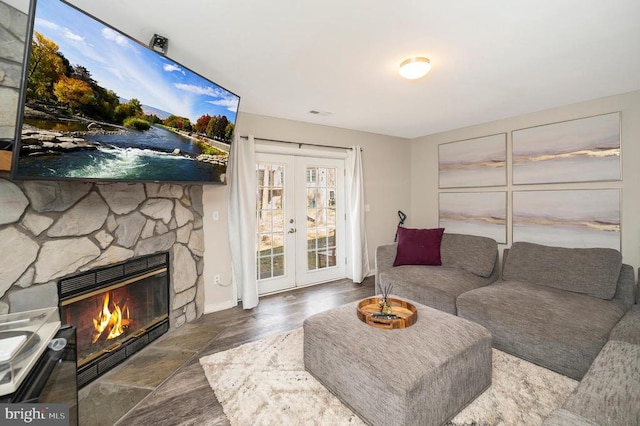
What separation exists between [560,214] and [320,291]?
3.09 m

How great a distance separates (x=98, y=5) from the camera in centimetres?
162

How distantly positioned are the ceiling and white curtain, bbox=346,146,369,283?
1.23 metres

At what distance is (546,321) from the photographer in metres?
2.17

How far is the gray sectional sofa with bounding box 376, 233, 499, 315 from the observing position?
116 inches

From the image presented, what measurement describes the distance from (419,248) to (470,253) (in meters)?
0.59

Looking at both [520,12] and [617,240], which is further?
[617,240]

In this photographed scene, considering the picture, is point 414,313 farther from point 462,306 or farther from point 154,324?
point 154,324

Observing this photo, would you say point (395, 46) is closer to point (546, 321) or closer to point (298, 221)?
point (546, 321)

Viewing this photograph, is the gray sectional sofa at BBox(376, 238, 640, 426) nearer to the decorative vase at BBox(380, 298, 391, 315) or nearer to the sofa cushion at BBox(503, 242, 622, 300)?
the sofa cushion at BBox(503, 242, 622, 300)

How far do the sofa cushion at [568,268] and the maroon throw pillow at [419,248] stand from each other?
0.79 metres

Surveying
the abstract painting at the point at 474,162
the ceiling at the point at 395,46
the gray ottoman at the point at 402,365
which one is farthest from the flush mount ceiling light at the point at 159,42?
the abstract painting at the point at 474,162

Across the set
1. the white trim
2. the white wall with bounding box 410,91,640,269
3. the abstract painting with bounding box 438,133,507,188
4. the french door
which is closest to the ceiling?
the white wall with bounding box 410,91,640,269

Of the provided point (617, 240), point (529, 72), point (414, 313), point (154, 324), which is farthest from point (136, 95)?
point (617, 240)

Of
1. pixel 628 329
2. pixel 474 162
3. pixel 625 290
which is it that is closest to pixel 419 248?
pixel 474 162
